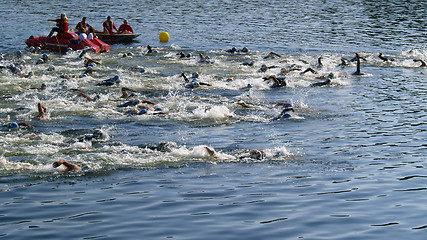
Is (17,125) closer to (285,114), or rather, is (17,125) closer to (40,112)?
(40,112)

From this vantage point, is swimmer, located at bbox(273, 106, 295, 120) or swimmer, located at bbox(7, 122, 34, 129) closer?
swimmer, located at bbox(7, 122, 34, 129)

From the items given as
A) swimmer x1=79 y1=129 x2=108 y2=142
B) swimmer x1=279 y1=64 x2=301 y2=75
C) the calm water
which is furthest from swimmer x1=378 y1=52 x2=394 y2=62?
swimmer x1=79 y1=129 x2=108 y2=142

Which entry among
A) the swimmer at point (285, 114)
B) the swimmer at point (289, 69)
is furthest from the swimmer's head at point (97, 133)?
the swimmer at point (289, 69)

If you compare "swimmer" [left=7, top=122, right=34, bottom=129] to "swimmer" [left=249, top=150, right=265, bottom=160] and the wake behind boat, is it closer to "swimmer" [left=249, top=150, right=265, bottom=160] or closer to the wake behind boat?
"swimmer" [left=249, top=150, right=265, bottom=160]

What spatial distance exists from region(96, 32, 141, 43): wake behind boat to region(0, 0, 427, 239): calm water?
1.45 m

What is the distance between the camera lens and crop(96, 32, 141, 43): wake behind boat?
34756mm

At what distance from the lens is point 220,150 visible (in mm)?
14539

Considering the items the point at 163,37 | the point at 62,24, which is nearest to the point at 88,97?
the point at 62,24

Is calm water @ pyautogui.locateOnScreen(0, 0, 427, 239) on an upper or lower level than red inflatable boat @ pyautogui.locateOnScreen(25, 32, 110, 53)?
lower

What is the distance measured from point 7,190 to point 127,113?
7.52 meters

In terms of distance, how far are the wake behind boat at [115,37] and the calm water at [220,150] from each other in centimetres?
145

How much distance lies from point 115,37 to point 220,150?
2228 cm

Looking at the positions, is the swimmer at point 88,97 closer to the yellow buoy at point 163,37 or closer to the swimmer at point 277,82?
the swimmer at point 277,82

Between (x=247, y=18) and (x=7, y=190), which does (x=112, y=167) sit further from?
(x=247, y=18)
